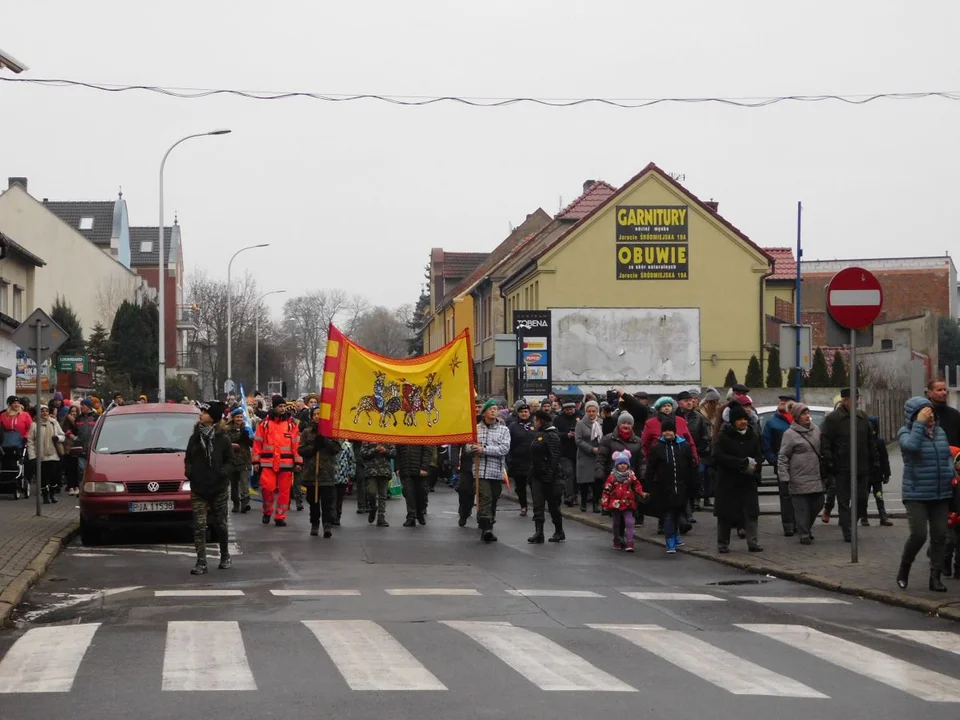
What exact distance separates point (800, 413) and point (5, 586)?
31.3 feet

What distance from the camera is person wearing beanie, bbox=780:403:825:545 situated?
17266 millimetres

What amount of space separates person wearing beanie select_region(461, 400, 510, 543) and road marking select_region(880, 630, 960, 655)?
27.1ft

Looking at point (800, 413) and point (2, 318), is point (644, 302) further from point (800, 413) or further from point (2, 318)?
point (800, 413)

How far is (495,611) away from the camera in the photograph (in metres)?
11.7

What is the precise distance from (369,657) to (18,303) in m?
35.5

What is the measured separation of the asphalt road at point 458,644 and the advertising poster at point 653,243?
42.5 meters

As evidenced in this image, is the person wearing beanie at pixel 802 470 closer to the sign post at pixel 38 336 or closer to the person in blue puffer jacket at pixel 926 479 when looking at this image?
the person in blue puffer jacket at pixel 926 479

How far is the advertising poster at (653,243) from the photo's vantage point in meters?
57.8

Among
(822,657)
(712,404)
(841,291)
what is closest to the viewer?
(822,657)

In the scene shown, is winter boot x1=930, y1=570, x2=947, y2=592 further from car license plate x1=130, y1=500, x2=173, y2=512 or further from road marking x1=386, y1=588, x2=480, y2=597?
car license plate x1=130, y1=500, x2=173, y2=512

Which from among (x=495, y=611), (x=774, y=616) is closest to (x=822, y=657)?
(x=774, y=616)

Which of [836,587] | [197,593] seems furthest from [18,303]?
[836,587]

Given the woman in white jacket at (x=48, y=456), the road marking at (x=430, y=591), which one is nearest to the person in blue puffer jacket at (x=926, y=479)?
the road marking at (x=430, y=591)

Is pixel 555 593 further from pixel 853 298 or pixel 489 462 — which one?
pixel 489 462
